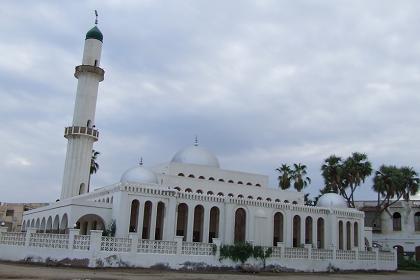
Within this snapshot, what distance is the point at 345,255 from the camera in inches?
1190

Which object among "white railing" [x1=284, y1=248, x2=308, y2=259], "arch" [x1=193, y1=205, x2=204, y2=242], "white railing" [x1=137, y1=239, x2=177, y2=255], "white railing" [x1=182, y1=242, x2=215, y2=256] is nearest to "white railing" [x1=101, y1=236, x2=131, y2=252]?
"white railing" [x1=137, y1=239, x2=177, y2=255]

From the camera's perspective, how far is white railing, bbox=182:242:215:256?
23.8 metres

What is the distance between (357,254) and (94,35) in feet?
84.3

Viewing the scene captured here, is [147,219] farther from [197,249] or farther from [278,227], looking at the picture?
[278,227]

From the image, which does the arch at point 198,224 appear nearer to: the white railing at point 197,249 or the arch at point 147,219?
the arch at point 147,219

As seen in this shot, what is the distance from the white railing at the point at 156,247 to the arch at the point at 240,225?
10905 mm

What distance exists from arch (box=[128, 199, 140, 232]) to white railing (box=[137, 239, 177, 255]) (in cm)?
657

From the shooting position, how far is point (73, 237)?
21.8 meters

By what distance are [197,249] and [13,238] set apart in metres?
9.06

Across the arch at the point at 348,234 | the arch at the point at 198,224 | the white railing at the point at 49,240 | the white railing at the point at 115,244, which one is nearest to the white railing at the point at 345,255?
the arch at the point at 348,234

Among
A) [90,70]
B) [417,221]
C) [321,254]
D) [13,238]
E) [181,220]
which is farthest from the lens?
[417,221]

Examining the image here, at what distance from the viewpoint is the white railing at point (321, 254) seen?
28.3 metres

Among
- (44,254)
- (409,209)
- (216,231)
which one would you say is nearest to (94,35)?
(216,231)

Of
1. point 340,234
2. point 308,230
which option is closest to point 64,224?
point 308,230
